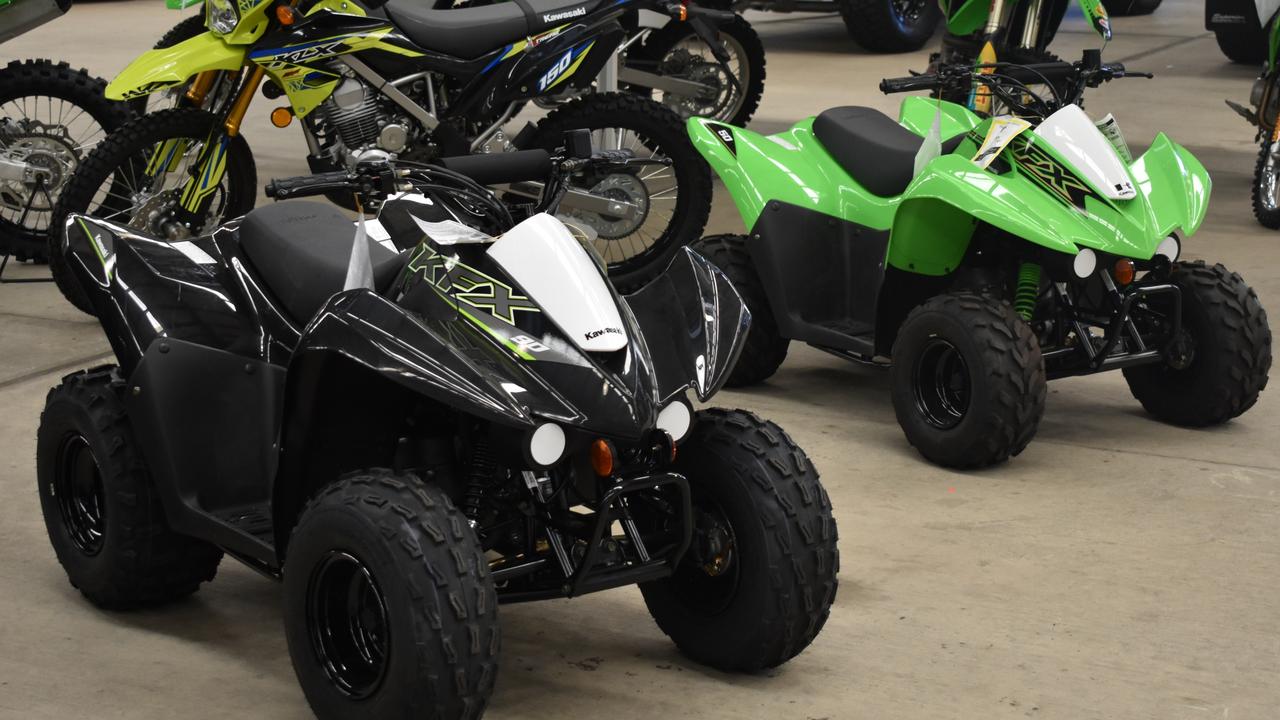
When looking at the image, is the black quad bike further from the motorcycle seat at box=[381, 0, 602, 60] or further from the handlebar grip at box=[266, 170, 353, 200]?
the motorcycle seat at box=[381, 0, 602, 60]

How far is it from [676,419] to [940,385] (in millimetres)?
2067

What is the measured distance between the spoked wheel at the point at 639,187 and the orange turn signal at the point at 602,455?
3958 millimetres

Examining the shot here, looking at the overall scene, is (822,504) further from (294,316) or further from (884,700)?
(294,316)

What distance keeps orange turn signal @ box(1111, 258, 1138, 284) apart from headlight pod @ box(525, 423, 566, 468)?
2.62m

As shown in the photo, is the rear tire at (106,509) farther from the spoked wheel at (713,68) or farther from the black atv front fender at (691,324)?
the spoked wheel at (713,68)

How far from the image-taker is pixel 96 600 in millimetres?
4121

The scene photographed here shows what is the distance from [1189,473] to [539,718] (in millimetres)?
2443

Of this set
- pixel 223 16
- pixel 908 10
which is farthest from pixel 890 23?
pixel 223 16

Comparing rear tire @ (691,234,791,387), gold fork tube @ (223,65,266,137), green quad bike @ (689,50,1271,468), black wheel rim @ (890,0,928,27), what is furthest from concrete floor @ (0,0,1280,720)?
black wheel rim @ (890,0,928,27)

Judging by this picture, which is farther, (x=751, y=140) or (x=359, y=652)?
(x=751, y=140)

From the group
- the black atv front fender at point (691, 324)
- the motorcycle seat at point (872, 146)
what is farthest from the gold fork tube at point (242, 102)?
the black atv front fender at point (691, 324)

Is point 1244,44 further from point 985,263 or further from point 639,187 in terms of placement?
point 985,263

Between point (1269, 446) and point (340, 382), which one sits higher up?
point (340, 382)

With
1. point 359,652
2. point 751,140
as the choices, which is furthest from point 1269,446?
point 359,652
